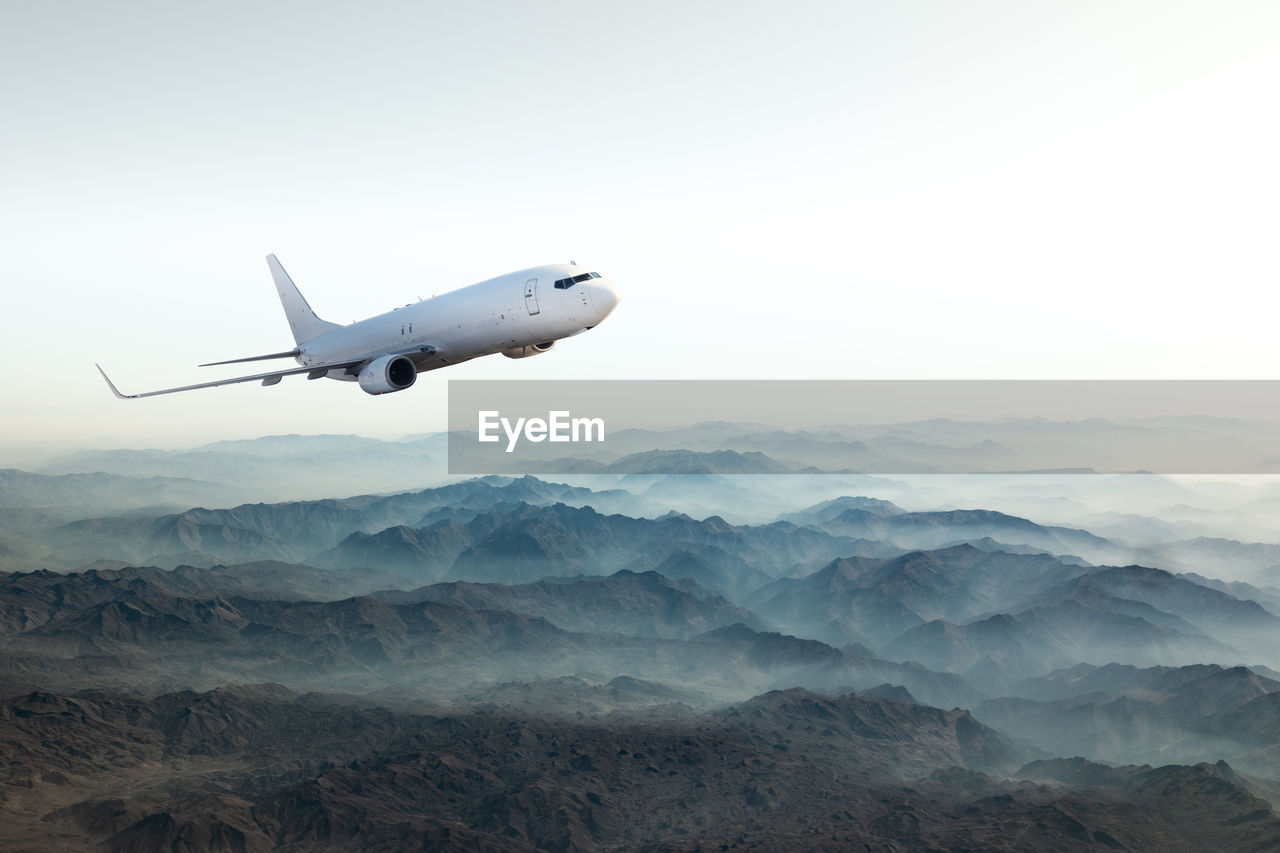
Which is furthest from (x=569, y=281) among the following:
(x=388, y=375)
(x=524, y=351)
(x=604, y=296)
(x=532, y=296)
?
(x=388, y=375)

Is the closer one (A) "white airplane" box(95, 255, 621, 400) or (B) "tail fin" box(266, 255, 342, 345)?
(A) "white airplane" box(95, 255, 621, 400)

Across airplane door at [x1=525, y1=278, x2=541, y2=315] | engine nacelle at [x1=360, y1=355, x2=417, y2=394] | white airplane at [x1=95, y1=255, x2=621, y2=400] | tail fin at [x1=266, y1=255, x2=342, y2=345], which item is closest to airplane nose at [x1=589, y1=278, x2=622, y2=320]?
white airplane at [x1=95, y1=255, x2=621, y2=400]

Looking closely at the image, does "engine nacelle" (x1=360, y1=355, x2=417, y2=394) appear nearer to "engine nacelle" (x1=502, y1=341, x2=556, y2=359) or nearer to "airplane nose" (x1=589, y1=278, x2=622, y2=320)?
"engine nacelle" (x1=502, y1=341, x2=556, y2=359)

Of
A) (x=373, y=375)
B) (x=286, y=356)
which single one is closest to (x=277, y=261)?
(x=286, y=356)

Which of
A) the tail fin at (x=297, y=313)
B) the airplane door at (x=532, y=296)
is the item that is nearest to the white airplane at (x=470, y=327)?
the airplane door at (x=532, y=296)

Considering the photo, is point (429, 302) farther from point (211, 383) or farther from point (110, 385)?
point (110, 385)

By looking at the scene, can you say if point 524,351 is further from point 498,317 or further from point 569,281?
point 569,281
